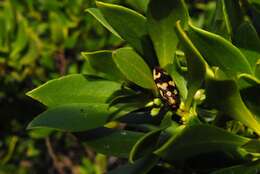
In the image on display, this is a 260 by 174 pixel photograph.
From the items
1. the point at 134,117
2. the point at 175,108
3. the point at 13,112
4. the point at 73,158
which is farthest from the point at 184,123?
the point at 73,158

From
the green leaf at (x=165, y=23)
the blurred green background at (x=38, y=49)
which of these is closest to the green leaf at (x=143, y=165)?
the green leaf at (x=165, y=23)

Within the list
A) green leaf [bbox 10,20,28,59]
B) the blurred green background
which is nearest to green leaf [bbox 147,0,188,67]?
the blurred green background

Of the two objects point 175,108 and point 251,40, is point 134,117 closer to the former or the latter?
point 175,108

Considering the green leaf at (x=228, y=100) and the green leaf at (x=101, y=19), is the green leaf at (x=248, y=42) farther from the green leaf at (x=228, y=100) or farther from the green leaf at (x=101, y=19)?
the green leaf at (x=101, y=19)

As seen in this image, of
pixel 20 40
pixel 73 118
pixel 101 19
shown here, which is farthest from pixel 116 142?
pixel 20 40

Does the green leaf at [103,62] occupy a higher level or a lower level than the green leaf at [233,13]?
lower
